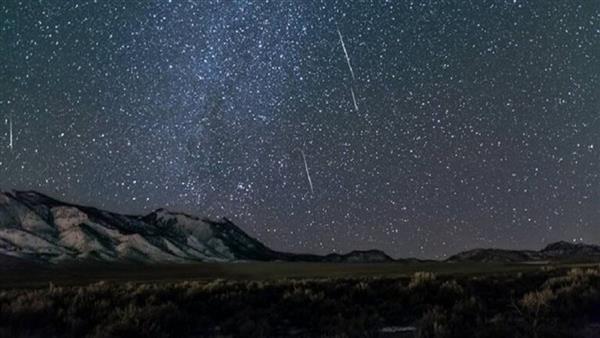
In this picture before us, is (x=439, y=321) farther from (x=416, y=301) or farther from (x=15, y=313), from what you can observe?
(x=15, y=313)

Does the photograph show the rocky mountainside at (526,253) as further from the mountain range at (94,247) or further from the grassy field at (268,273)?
the grassy field at (268,273)

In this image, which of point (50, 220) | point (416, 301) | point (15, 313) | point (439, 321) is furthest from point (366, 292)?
point (50, 220)

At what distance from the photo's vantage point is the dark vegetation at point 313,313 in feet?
40.1

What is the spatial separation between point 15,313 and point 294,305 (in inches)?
251

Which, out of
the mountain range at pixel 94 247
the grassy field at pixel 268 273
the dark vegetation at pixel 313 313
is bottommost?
the dark vegetation at pixel 313 313

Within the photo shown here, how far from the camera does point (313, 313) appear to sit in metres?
15.7

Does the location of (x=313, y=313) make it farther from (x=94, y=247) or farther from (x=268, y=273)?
(x=94, y=247)

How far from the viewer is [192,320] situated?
46.6 feet

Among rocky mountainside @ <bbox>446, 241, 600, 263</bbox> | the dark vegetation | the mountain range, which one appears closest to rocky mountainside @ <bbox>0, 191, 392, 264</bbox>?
the mountain range

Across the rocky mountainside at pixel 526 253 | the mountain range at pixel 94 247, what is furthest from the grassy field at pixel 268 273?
the rocky mountainside at pixel 526 253

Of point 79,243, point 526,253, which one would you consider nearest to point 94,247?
point 79,243

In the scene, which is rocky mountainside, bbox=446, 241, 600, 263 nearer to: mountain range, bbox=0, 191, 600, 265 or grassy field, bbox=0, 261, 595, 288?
mountain range, bbox=0, 191, 600, 265

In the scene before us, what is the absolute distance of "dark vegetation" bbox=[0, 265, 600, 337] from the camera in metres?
12.2

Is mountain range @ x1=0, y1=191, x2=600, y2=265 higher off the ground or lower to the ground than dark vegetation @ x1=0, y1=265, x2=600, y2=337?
higher
